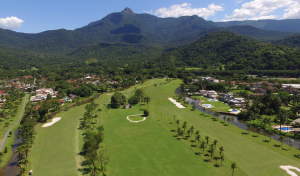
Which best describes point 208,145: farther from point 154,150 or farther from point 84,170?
point 84,170

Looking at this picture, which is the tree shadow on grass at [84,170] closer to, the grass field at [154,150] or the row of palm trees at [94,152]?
the row of palm trees at [94,152]

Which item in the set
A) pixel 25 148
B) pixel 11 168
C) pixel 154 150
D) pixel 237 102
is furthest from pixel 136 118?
pixel 237 102

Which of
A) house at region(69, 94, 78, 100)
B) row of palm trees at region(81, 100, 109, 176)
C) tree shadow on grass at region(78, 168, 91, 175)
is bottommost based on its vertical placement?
tree shadow on grass at region(78, 168, 91, 175)

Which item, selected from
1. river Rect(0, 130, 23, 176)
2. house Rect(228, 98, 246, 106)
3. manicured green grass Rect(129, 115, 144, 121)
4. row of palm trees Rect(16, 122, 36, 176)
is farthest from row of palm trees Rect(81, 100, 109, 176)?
house Rect(228, 98, 246, 106)

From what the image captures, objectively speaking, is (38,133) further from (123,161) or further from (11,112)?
(123,161)

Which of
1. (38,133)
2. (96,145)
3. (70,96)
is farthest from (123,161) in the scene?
(70,96)

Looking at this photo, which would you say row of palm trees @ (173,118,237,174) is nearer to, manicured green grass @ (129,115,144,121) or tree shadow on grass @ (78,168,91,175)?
manicured green grass @ (129,115,144,121)

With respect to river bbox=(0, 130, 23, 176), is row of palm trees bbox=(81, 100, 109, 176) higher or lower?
higher

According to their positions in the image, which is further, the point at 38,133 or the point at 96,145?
the point at 38,133
